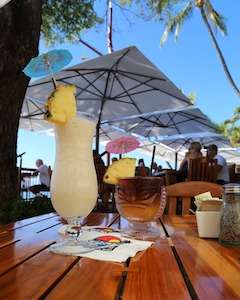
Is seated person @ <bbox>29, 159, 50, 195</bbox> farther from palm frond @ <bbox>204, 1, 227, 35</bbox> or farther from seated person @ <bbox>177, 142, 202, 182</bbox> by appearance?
palm frond @ <bbox>204, 1, 227, 35</bbox>

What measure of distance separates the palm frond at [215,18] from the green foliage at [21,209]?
700 inches

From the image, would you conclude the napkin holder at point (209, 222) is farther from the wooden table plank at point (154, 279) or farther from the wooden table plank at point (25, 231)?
the wooden table plank at point (25, 231)

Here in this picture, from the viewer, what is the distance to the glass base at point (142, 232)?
0.97 m

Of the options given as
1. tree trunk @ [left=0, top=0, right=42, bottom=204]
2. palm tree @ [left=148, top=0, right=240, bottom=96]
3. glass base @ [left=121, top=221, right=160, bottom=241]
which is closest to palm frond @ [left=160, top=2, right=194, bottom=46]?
palm tree @ [left=148, top=0, right=240, bottom=96]

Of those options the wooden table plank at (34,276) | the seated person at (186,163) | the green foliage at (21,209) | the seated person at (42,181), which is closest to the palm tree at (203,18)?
the seated person at (42,181)

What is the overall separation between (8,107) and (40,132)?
559cm

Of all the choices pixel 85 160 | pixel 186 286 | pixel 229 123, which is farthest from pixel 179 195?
pixel 229 123

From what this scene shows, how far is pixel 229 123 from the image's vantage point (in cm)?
2597

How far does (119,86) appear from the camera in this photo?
645 centimetres

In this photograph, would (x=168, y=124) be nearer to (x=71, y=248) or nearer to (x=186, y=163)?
(x=186, y=163)

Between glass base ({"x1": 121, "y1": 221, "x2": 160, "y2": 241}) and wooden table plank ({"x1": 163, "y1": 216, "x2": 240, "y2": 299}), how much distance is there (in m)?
0.06

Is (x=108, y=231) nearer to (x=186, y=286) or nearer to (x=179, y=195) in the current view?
(x=186, y=286)

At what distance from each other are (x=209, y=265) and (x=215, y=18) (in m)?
20.4

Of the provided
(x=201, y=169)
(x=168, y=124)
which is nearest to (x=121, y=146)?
(x=201, y=169)
